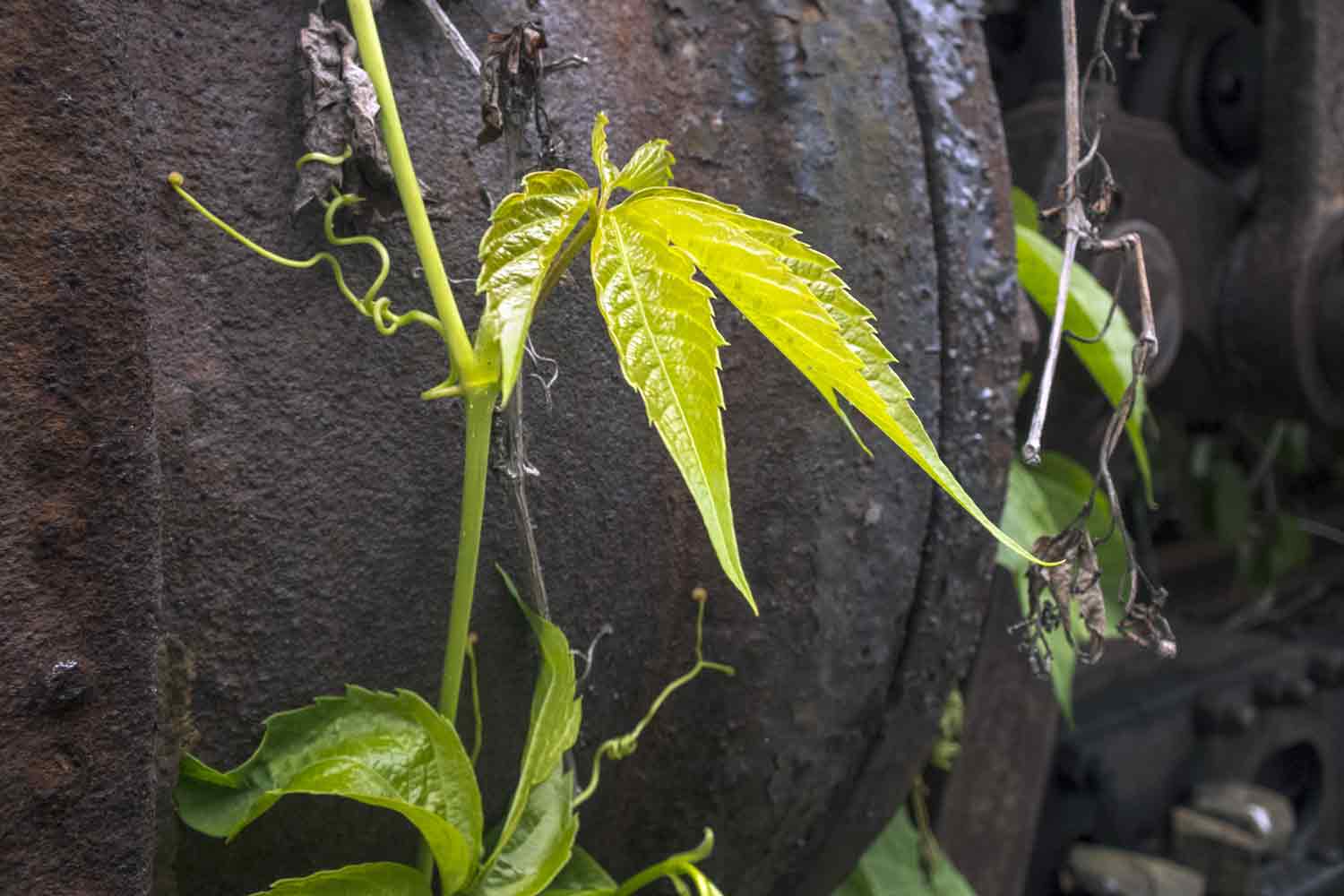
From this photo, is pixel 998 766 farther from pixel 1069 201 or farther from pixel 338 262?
pixel 338 262

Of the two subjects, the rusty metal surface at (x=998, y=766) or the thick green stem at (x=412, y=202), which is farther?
the rusty metal surface at (x=998, y=766)

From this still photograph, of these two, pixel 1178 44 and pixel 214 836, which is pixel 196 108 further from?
pixel 1178 44

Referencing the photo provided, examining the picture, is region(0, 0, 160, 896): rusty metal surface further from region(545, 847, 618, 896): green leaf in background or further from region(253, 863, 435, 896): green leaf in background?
region(545, 847, 618, 896): green leaf in background

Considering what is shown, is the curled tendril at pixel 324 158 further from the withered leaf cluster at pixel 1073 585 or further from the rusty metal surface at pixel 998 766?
the rusty metal surface at pixel 998 766

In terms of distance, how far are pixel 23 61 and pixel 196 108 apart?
0.10 meters

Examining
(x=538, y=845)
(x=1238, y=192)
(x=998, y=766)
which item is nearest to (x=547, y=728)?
(x=538, y=845)

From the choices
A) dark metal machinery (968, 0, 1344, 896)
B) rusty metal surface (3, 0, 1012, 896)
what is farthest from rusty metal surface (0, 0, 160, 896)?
dark metal machinery (968, 0, 1344, 896)

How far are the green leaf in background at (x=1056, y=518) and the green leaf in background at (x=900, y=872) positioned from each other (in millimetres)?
185

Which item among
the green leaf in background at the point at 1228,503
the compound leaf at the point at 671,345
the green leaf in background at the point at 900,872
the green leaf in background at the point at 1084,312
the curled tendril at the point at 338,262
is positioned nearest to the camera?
the compound leaf at the point at 671,345

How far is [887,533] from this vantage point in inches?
29.2

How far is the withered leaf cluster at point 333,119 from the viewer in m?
0.52

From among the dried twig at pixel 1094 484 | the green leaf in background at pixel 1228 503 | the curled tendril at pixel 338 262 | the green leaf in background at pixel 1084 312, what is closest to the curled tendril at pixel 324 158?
the curled tendril at pixel 338 262

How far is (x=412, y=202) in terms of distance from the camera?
20.0 inches

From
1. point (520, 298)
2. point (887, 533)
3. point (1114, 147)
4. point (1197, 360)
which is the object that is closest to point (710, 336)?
point (520, 298)
